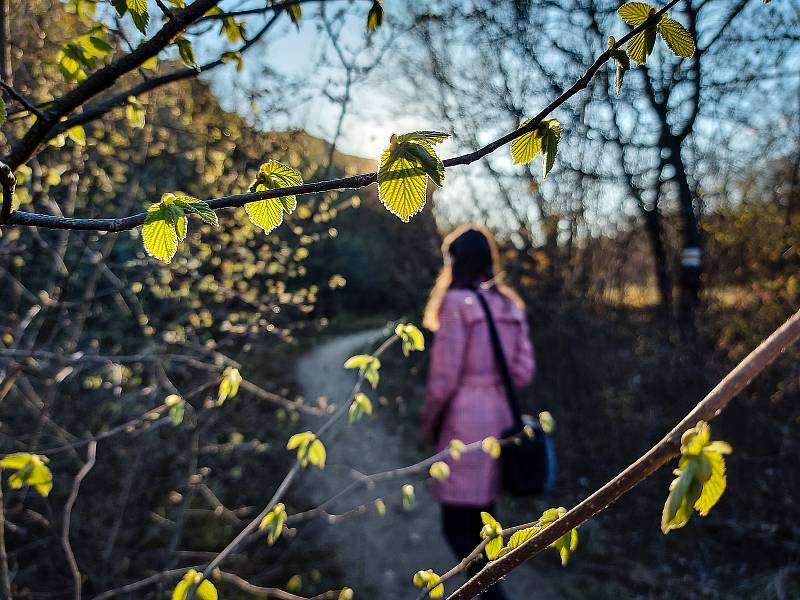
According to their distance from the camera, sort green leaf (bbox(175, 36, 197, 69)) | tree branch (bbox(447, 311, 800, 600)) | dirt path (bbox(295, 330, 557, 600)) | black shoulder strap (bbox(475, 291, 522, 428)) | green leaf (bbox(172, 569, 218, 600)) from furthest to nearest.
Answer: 1. dirt path (bbox(295, 330, 557, 600))
2. black shoulder strap (bbox(475, 291, 522, 428))
3. green leaf (bbox(175, 36, 197, 69))
4. green leaf (bbox(172, 569, 218, 600))
5. tree branch (bbox(447, 311, 800, 600))

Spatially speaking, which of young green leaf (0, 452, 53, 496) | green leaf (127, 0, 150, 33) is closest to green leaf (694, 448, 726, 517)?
green leaf (127, 0, 150, 33)

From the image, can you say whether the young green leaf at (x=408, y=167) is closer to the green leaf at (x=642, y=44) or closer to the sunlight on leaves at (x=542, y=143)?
the sunlight on leaves at (x=542, y=143)

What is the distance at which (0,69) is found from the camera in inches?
65.0

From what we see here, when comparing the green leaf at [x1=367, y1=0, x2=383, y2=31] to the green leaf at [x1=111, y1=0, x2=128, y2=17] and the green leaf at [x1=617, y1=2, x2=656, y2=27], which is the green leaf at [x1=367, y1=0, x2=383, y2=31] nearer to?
the green leaf at [x1=111, y1=0, x2=128, y2=17]

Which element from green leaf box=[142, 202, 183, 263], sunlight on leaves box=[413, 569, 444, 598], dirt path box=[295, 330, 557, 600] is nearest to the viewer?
green leaf box=[142, 202, 183, 263]

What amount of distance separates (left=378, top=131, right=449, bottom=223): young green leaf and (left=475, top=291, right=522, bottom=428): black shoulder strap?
2512mm

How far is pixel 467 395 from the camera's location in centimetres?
331

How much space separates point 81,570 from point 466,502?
220 centimetres

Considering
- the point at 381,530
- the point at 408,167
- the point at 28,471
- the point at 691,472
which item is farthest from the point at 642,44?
the point at 381,530

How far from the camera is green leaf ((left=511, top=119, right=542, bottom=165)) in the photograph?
3.05 ft

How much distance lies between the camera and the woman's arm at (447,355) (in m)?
3.28

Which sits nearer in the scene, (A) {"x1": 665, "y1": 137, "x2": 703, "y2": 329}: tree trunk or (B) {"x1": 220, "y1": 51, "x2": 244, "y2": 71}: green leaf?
(B) {"x1": 220, "y1": 51, "x2": 244, "y2": 71}: green leaf

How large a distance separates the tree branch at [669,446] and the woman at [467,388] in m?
2.60

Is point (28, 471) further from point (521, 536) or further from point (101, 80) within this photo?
point (521, 536)
